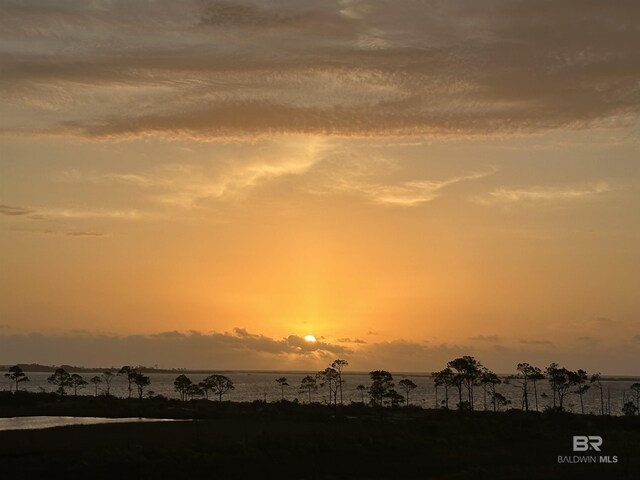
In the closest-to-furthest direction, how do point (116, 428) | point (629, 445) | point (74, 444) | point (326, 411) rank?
point (74, 444)
point (629, 445)
point (116, 428)
point (326, 411)

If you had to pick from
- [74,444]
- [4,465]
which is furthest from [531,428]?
[4,465]

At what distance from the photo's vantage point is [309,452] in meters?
53.8

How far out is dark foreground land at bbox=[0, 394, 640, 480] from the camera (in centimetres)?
4569

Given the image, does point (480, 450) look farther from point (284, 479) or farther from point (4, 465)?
point (4, 465)

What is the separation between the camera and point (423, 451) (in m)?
57.2

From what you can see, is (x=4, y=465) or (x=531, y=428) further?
(x=531, y=428)

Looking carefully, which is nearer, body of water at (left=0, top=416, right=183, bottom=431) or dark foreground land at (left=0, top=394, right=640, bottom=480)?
dark foreground land at (left=0, top=394, right=640, bottom=480)

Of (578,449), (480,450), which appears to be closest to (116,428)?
(480,450)

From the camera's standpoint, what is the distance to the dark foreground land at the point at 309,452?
4569 centimetres

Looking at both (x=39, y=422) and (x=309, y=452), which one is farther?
(x=39, y=422)

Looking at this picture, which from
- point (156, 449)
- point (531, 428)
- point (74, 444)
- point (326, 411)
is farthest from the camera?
point (326, 411)

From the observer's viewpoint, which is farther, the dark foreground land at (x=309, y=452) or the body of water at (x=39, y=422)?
the body of water at (x=39, y=422)

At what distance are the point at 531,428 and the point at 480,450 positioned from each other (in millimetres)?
22030

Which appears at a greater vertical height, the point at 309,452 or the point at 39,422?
the point at 309,452
